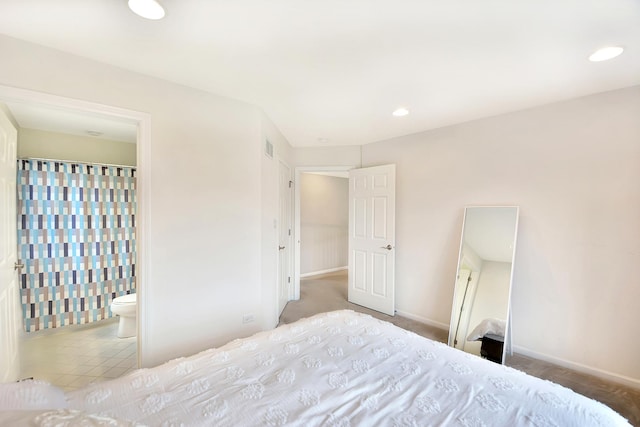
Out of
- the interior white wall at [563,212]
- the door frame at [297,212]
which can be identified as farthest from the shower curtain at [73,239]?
the interior white wall at [563,212]

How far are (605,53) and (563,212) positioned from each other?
4.02ft

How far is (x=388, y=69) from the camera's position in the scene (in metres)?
1.84

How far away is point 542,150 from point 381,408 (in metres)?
2.59

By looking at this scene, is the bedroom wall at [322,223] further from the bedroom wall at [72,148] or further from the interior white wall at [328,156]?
the bedroom wall at [72,148]

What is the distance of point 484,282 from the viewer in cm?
264

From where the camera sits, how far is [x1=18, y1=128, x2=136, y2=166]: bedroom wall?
3006 millimetres

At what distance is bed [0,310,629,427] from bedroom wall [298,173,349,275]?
4.02 m

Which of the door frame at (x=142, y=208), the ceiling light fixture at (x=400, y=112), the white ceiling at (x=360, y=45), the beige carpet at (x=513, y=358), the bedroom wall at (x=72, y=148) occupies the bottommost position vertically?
the beige carpet at (x=513, y=358)

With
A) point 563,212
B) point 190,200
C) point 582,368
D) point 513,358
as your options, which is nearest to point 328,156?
point 190,200

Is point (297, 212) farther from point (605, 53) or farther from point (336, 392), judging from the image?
point (605, 53)

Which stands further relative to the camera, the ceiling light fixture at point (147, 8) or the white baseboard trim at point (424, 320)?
the white baseboard trim at point (424, 320)

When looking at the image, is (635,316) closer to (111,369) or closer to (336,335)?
(336,335)

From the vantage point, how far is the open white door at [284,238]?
3.38 metres

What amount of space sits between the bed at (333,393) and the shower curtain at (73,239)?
2699 mm
